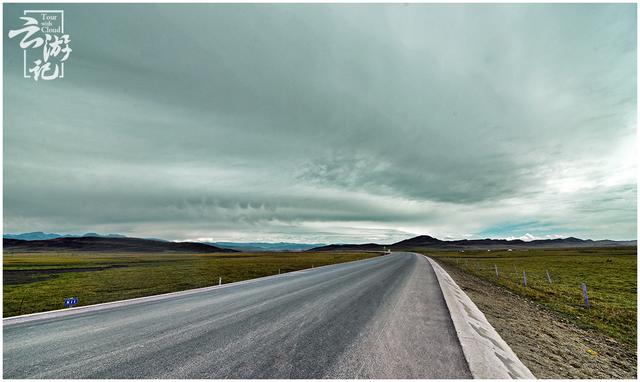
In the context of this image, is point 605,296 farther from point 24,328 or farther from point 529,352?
point 24,328

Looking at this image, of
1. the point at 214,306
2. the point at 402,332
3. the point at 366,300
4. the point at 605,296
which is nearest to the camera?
the point at 402,332

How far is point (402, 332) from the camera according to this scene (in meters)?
7.02

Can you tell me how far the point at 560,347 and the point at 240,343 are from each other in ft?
27.0

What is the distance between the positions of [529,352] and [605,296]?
16947mm

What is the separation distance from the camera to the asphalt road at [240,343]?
4703 mm

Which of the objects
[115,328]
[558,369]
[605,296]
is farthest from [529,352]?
[605,296]

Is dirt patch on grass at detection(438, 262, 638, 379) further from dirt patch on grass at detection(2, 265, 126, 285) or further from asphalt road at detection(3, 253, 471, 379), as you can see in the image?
dirt patch on grass at detection(2, 265, 126, 285)

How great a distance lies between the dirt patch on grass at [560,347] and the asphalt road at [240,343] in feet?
5.33

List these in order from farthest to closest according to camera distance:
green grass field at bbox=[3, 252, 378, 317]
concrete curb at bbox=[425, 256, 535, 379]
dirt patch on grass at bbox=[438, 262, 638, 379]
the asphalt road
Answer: green grass field at bbox=[3, 252, 378, 317] → dirt patch on grass at bbox=[438, 262, 638, 379] → concrete curb at bbox=[425, 256, 535, 379] → the asphalt road

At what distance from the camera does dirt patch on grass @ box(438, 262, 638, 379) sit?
5652 millimetres

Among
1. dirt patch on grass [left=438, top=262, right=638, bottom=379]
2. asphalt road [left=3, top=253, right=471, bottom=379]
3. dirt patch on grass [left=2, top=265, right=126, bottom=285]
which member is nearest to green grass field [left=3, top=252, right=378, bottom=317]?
dirt patch on grass [left=2, top=265, right=126, bottom=285]

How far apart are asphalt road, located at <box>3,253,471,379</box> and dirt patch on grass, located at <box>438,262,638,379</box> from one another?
5.33 feet

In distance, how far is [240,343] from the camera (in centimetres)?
593

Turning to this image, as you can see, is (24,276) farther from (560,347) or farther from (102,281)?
(560,347)
